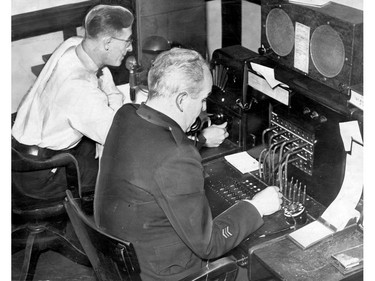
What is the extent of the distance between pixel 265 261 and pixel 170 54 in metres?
0.78

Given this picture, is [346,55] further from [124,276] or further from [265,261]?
[124,276]

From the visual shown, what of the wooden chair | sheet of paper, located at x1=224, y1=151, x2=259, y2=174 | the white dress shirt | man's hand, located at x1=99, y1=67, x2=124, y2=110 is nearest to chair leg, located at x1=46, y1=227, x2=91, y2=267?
the white dress shirt

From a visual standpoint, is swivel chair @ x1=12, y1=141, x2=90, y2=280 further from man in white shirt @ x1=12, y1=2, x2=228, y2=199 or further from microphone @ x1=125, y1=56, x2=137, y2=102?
microphone @ x1=125, y1=56, x2=137, y2=102

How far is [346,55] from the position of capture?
2.16m

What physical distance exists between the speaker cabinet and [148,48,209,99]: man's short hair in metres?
0.47

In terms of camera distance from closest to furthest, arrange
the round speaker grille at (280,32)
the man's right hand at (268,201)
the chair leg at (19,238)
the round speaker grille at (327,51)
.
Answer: the round speaker grille at (327,51)
the man's right hand at (268,201)
the round speaker grille at (280,32)
the chair leg at (19,238)

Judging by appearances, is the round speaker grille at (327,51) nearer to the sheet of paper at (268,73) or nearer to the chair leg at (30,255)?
the sheet of paper at (268,73)

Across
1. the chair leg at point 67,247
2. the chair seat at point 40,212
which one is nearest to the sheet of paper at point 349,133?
the chair seat at point 40,212

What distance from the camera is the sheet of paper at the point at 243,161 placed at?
277cm

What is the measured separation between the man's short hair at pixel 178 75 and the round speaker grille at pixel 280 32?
0.50 metres

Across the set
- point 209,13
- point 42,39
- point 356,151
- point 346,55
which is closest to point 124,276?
point 356,151

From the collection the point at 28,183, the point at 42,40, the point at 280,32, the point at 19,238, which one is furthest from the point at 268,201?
the point at 42,40

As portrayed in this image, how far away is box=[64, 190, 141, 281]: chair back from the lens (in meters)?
2.06

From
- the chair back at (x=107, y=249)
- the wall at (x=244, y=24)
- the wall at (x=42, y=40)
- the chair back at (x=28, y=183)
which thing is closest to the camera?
the chair back at (x=107, y=249)
